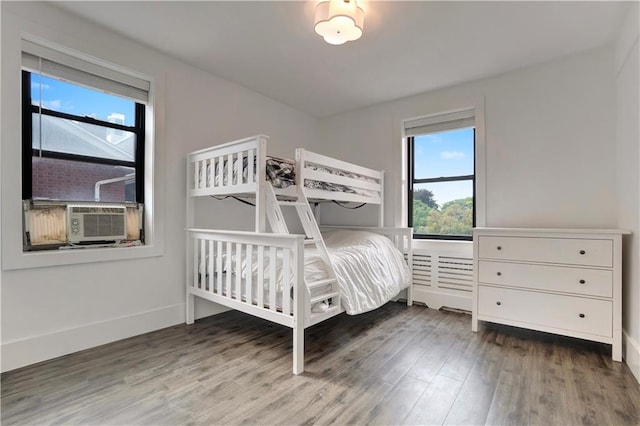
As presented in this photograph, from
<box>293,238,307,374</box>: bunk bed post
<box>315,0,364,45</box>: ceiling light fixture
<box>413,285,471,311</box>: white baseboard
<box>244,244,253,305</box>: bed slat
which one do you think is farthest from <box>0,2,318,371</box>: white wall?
<box>413,285,471,311</box>: white baseboard

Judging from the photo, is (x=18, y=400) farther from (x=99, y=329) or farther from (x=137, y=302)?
(x=137, y=302)

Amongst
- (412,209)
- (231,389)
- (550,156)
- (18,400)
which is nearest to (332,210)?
(412,209)

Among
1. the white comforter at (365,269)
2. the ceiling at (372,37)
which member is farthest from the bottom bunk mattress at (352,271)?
the ceiling at (372,37)

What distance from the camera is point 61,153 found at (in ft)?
7.02

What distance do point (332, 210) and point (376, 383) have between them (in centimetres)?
254

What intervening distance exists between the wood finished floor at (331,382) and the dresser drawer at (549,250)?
63 centimetres

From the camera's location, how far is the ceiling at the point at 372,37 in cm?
198

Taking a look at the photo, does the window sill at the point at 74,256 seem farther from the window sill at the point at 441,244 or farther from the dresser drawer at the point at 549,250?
the dresser drawer at the point at 549,250

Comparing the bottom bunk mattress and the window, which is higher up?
the window

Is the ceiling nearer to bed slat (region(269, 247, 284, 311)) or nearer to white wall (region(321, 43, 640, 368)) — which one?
white wall (region(321, 43, 640, 368))

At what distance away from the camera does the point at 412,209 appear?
361 centimetres

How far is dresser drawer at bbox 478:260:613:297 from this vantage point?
2.10m

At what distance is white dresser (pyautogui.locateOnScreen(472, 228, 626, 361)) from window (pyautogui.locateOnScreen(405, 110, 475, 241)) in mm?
767

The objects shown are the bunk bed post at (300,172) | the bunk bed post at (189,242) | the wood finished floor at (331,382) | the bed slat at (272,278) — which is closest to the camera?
the wood finished floor at (331,382)
